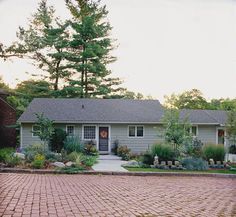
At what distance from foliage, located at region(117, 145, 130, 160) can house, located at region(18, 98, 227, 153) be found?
1.35 meters

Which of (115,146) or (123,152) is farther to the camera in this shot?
(115,146)

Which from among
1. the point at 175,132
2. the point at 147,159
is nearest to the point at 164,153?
the point at 147,159

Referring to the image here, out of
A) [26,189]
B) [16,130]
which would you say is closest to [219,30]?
[26,189]

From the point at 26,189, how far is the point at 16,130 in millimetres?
19076

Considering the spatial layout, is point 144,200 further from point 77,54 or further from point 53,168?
point 77,54

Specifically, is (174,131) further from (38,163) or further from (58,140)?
(58,140)

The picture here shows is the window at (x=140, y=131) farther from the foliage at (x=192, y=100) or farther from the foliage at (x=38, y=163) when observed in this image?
the foliage at (x=192, y=100)

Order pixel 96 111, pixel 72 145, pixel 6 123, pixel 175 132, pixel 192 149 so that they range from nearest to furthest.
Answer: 1. pixel 175 132
2. pixel 192 149
3. pixel 72 145
4. pixel 96 111
5. pixel 6 123

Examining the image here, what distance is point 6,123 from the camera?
25.1 metres

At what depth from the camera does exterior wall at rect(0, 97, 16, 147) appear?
24609mm

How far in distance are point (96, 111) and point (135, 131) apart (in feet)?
11.0

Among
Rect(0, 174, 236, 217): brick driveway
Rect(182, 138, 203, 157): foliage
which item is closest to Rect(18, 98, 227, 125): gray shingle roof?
Result: Rect(182, 138, 203, 157): foliage

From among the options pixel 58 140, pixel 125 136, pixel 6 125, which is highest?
pixel 6 125

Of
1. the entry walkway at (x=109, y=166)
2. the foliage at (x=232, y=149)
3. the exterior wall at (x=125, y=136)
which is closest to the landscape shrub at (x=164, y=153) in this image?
the entry walkway at (x=109, y=166)
